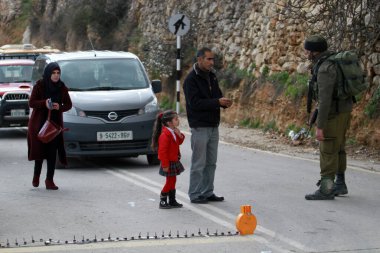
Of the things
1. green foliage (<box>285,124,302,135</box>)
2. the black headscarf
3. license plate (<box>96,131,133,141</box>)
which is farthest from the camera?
green foliage (<box>285,124,302,135</box>)

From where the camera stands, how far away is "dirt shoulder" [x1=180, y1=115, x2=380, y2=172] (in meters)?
14.9

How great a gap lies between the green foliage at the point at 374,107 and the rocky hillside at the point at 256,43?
0.06 ft

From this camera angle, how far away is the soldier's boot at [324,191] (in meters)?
10.7

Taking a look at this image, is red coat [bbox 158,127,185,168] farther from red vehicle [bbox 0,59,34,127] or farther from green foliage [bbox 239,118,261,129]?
green foliage [bbox 239,118,261,129]

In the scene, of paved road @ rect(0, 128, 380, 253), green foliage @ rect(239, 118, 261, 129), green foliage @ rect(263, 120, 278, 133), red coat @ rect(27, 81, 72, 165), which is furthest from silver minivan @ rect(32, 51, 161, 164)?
green foliage @ rect(239, 118, 261, 129)

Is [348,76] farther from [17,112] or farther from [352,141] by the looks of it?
[17,112]

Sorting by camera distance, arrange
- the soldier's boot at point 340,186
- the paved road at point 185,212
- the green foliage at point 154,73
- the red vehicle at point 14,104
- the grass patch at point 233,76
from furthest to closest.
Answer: the green foliage at point 154,73, the grass patch at point 233,76, the red vehicle at point 14,104, the soldier's boot at point 340,186, the paved road at point 185,212

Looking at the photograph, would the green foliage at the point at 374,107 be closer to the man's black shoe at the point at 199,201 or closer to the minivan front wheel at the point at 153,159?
the minivan front wheel at the point at 153,159

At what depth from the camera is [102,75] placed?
1533cm

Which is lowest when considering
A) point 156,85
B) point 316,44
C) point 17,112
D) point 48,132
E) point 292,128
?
point 17,112

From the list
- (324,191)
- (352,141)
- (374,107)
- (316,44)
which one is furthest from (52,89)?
(374,107)

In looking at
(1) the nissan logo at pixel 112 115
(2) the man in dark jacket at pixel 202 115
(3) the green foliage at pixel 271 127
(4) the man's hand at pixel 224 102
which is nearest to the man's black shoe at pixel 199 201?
(2) the man in dark jacket at pixel 202 115

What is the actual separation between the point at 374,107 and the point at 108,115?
549 centimetres

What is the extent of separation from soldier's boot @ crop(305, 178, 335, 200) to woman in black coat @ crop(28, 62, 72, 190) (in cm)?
368
